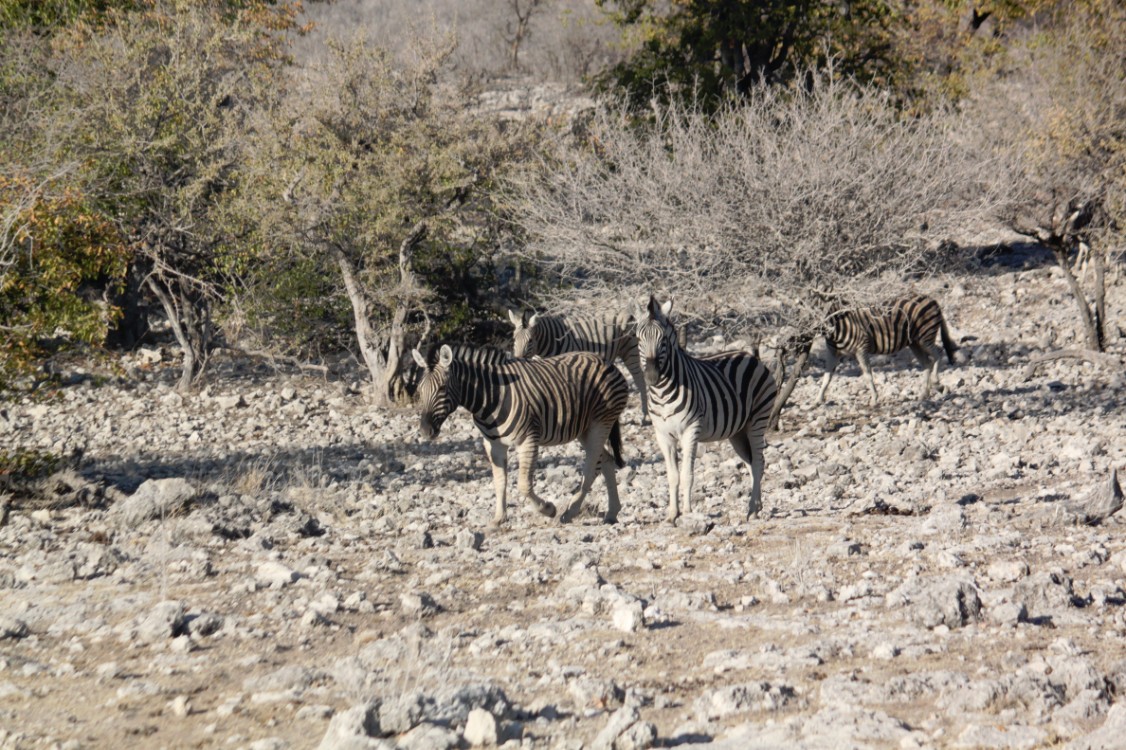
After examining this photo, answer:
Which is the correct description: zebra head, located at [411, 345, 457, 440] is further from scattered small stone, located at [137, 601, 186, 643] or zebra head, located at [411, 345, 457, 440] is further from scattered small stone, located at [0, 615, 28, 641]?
scattered small stone, located at [0, 615, 28, 641]

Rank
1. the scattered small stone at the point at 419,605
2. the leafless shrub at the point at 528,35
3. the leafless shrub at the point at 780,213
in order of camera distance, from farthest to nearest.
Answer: the leafless shrub at the point at 528,35, the leafless shrub at the point at 780,213, the scattered small stone at the point at 419,605

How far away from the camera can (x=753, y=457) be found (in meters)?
10.2

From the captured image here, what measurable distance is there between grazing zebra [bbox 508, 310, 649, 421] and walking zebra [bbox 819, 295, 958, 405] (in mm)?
2868

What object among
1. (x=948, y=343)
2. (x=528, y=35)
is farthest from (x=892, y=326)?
(x=528, y=35)

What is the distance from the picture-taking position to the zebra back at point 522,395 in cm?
962

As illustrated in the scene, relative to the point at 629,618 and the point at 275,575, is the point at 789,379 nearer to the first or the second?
the point at 275,575

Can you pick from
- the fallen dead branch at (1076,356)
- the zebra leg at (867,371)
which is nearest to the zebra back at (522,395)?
the zebra leg at (867,371)

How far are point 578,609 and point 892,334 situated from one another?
11.7m

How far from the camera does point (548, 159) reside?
1795cm

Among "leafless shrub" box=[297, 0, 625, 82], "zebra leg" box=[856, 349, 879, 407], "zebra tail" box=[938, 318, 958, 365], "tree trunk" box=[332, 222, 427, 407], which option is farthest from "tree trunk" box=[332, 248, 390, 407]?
"leafless shrub" box=[297, 0, 625, 82]

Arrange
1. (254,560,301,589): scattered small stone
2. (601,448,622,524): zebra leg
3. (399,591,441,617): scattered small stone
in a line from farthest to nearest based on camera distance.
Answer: (601,448,622,524): zebra leg < (254,560,301,589): scattered small stone < (399,591,441,617): scattered small stone

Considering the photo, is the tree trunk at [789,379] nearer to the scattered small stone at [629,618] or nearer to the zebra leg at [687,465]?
the zebra leg at [687,465]

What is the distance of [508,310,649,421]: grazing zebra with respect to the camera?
1581 centimetres

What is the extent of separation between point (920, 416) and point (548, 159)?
6766mm
